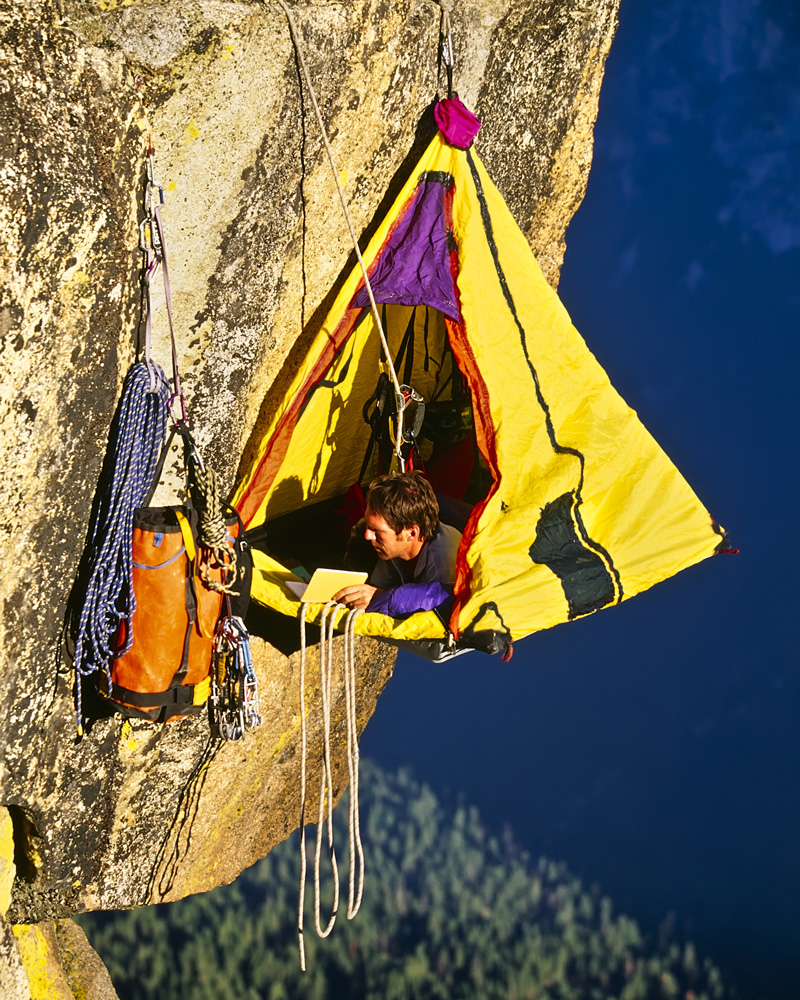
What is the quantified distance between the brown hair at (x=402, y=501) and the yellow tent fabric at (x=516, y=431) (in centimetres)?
15

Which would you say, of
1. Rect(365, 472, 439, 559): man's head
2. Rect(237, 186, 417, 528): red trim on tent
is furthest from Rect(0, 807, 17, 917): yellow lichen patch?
Rect(365, 472, 439, 559): man's head

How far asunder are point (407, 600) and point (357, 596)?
0.53 ft

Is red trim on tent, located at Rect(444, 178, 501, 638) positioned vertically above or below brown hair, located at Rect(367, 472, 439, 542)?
above

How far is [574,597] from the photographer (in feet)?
9.50

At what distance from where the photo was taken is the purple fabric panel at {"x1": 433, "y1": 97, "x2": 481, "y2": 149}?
10.2 feet

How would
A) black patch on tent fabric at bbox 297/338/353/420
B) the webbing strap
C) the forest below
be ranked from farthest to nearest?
the forest below, black patch on tent fabric at bbox 297/338/353/420, the webbing strap

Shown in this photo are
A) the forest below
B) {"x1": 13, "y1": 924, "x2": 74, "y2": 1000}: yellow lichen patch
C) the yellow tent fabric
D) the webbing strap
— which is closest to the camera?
the webbing strap


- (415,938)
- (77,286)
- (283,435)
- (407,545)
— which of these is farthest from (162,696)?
(415,938)

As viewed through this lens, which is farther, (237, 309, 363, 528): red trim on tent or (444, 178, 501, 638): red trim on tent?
(237, 309, 363, 528): red trim on tent

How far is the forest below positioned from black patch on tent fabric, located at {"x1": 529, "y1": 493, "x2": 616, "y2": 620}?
4.64m

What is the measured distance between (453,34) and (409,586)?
1873 mm

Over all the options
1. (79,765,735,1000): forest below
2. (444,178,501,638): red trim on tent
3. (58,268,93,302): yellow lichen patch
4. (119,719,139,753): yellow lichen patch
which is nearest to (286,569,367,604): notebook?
(444,178,501,638): red trim on tent

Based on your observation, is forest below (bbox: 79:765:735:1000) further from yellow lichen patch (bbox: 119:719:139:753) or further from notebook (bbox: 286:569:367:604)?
notebook (bbox: 286:569:367:604)

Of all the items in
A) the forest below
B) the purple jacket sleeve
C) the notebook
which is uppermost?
the notebook
